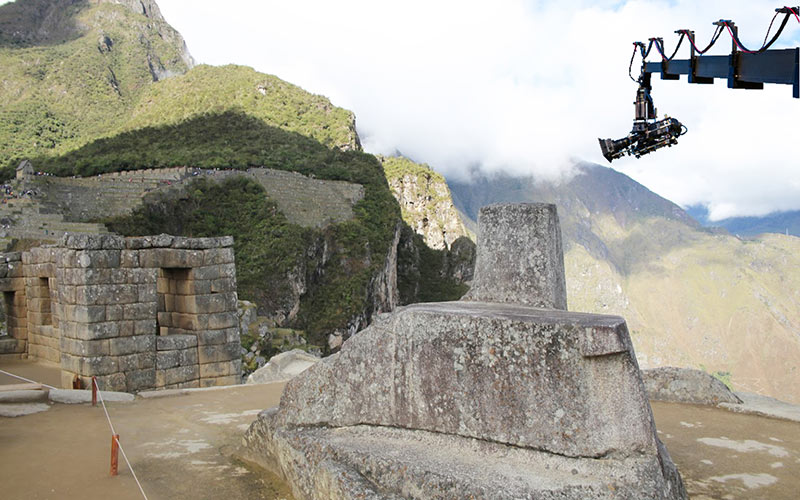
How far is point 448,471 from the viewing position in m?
3.46

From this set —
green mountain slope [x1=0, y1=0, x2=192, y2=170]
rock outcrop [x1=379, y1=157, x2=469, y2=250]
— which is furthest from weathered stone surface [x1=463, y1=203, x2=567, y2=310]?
rock outcrop [x1=379, y1=157, x2=469, y2=250]

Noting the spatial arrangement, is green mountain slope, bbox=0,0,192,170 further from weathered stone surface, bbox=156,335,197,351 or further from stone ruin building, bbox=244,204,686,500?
stone ruin building, bbox=244,204,686,500

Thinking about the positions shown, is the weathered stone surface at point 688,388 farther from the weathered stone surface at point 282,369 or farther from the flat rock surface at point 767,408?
the weathered stone surface at point 282,369

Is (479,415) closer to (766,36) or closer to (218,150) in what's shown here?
(766,36)

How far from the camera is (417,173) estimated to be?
2936 inches

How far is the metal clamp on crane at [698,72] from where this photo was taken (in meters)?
2.90

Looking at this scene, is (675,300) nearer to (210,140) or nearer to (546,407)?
(210,140)

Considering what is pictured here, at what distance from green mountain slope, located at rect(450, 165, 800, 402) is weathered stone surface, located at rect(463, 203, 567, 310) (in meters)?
82.9

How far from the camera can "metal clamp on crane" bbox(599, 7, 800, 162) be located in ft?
9.51

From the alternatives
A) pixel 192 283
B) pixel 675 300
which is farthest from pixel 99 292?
pixel 675 300

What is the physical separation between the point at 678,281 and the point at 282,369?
106 meters

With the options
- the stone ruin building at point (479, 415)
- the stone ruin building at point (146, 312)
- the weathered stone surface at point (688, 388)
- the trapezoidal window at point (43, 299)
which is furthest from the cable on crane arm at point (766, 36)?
the trapezoidal window at point (43, 299)

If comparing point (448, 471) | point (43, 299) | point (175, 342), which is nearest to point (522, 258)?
point (448, 471)

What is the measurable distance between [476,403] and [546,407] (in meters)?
0.42
